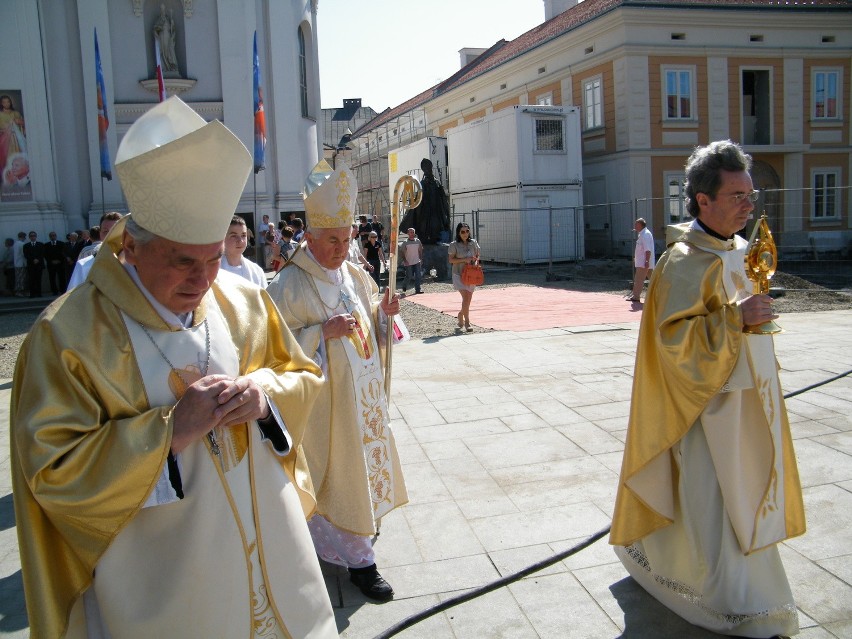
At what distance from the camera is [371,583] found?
3.40 meters

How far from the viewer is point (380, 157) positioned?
46812 mm

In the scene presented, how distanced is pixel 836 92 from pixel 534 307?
19580mm

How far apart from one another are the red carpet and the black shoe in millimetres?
8027

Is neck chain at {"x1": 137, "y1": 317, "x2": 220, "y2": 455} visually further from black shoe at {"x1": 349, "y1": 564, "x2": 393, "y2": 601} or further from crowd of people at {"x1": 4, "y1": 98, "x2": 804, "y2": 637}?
black shoe at {"x1": 349, "y1": 564, "x2": 393, "y2": 601}

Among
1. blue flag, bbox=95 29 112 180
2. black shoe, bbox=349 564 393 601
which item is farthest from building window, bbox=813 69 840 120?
black shoe, bbox=349 564 393 601

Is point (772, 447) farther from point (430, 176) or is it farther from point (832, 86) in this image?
point (832, 86)

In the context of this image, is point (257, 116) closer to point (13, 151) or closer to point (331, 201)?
point (13, 151)

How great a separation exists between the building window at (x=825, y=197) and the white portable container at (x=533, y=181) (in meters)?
9.39

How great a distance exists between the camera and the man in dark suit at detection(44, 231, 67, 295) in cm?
1725

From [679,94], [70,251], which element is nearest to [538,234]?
[679,94]

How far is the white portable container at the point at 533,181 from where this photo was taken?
73.6ft

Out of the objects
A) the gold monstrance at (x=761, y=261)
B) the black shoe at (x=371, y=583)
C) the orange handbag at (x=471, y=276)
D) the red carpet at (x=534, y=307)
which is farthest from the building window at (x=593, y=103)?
the black shoe at (x=371, y=583)

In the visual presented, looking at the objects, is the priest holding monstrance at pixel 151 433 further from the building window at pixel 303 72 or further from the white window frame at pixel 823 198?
the white window frame at pixel 823 198

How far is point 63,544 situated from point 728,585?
2377 mm
